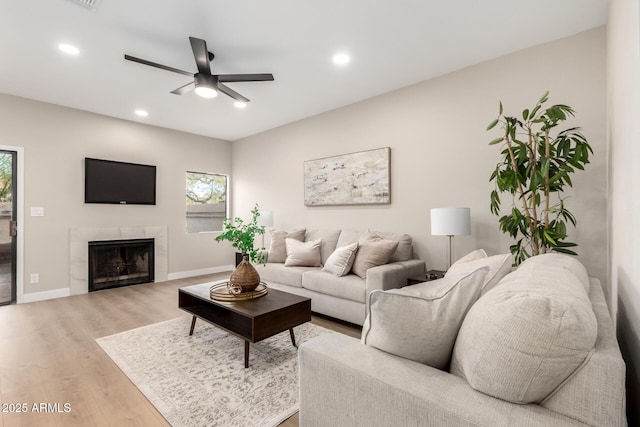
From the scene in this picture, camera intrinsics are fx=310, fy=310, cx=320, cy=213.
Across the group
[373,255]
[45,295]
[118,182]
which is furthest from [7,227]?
[373,255]

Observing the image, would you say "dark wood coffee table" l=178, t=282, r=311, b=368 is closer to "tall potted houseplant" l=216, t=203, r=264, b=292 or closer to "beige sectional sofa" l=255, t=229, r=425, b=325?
"tall potted houseplant" l=216, t=203, r=264, b=292

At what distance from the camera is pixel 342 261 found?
3.49 metres

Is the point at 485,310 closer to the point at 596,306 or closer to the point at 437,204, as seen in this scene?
the point at 596,306

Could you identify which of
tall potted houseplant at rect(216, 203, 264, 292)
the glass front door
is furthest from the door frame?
tall potted houseplant at rect(216, 203, 264, 292)

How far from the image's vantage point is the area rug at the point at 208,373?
1.86 m

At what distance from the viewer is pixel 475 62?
3270 millimetres

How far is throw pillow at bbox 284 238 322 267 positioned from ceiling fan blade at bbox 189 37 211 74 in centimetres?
230

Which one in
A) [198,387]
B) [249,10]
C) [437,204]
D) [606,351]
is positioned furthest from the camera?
[437,204]

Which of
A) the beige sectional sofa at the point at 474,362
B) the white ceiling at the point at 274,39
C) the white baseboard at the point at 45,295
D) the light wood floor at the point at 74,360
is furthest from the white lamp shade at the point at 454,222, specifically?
the white baseboard at the point at 45,295

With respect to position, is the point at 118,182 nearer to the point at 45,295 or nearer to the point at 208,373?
the point at 45,295

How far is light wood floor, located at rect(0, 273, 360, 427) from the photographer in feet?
6.03

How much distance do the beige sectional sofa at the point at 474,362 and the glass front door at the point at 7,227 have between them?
5.01 meters

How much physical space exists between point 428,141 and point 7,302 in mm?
5812

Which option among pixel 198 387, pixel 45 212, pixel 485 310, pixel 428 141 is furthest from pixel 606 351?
pixel 45 212
